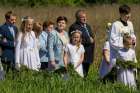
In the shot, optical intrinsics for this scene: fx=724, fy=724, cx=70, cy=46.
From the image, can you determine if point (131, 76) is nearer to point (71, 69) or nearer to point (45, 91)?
point (71, 69)

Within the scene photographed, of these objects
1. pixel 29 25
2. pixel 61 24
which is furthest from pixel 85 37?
pixel 29 25

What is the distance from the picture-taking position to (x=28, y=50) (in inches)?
484

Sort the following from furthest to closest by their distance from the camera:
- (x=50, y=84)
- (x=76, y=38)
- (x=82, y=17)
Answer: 1. (x=82, y=17)
2. (x=76, y=38)
3. (x=50, y=84)

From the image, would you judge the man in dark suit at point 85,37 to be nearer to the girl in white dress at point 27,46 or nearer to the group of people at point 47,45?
the group of people at point 47,45

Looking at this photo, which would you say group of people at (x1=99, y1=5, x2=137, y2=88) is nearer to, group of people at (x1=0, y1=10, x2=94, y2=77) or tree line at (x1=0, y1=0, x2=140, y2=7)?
group of people at (x1=0, y1=10, x2=94, y2=77)

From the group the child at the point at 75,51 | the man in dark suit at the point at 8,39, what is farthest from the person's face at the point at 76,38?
the man in dark suit at the point at 8,39

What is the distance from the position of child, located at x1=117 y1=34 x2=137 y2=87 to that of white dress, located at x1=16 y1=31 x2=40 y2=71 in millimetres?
1487

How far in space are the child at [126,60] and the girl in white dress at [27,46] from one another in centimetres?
149

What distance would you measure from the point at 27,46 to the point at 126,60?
1.83 meters

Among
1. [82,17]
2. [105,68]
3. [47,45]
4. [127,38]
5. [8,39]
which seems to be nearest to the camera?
[127,38]

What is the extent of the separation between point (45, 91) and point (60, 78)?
88 cm

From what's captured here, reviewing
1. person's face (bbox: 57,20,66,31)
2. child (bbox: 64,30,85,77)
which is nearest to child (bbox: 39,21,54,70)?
person's face (bbox: 57,20,66,31)

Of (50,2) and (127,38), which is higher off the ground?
(50,2)

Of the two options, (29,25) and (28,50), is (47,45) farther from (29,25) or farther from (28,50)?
(29,25)
